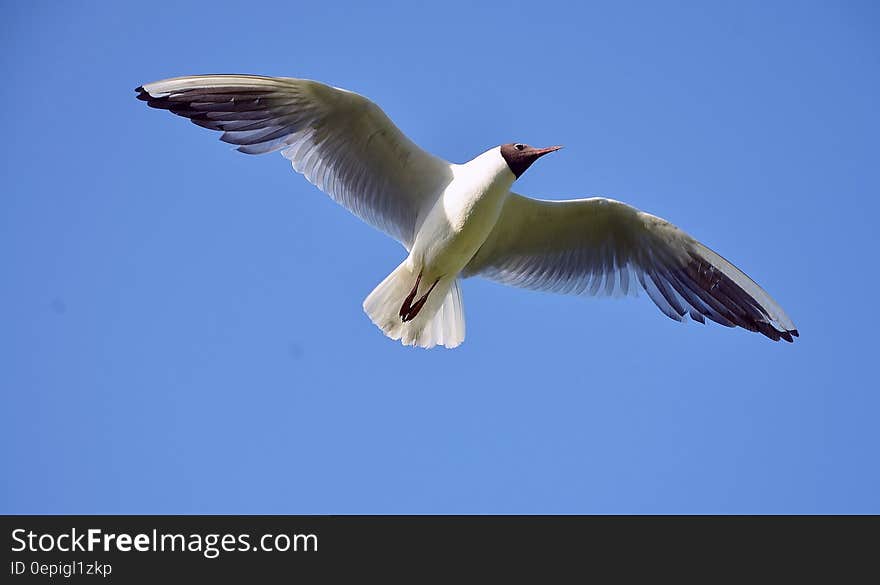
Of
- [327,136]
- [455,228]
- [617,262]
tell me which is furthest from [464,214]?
[617,262]

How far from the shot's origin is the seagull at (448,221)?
695 centimetres

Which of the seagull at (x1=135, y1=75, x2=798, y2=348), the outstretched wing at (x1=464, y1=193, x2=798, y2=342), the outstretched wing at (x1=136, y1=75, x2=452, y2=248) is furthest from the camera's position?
the outstretched wing at (x1=464, y1=193, x2=798, y2=342)

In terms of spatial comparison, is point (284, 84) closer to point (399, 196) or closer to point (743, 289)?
point (399, 196)

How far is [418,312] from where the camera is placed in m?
7.54

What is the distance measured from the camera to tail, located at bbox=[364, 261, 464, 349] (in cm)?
753

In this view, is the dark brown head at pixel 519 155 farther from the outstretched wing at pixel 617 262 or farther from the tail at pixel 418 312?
the tail at pixel 418 312

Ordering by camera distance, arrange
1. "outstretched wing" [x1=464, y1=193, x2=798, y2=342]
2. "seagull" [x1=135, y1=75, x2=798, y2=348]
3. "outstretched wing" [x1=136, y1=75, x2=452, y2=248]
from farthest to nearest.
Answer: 1. "outstretched wing" [x1=464, y1=193, x2=798, y2=342]
2. "seagull" [x1=135, y1=75, x2=798, y2=348]
3. "outstretched wing" [x1=136, y1=75, x2=452, y2=248]

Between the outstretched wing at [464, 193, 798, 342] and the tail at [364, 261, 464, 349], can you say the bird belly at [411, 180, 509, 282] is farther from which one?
the outstretched wing at [464, 193, 798, 342]

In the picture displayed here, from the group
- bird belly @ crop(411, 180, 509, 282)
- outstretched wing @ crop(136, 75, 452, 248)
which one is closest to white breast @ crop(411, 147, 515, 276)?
bird belly @ crop(411, 180, 509, 282)

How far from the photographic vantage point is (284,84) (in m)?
6.96

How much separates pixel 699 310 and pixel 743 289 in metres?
0.33
